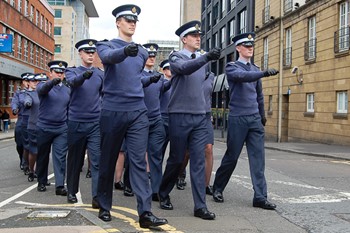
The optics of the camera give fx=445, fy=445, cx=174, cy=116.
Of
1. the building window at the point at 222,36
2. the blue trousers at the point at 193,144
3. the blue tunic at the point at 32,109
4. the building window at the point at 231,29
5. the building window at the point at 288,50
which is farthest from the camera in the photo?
the building window at the point at 222,36

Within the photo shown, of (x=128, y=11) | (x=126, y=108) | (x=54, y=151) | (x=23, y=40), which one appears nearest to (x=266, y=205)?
(x=126, y=108)

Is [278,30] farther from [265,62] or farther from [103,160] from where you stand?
[103,160]

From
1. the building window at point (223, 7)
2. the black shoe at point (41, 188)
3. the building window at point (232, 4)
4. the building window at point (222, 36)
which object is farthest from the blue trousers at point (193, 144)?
the building window at point (223, 7)

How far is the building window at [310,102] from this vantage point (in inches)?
917

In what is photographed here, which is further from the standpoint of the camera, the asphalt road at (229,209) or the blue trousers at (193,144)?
the blue trousers at (193,144)

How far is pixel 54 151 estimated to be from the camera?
700 centimetres

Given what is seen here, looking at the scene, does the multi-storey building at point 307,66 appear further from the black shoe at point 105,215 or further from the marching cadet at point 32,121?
the black shoe at point 105,215

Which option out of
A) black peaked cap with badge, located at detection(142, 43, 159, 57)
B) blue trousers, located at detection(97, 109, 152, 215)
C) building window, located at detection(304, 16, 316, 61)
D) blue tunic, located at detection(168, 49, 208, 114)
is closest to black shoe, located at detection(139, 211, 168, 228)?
blue trousers, located at detection(97, 109, 152, 215)

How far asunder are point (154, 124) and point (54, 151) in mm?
1661

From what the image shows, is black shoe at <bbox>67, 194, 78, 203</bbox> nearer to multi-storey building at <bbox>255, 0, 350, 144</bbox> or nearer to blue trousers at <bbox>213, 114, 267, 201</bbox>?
blue trousers at <bbox>213, 114, 267, 201</bbox>

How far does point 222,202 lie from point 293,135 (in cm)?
2028

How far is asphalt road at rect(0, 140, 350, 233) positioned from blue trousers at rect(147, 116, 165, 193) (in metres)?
0.40

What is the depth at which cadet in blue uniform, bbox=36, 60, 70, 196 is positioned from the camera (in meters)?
6.93

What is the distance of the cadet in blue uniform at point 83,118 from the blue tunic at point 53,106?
3.06 ft
